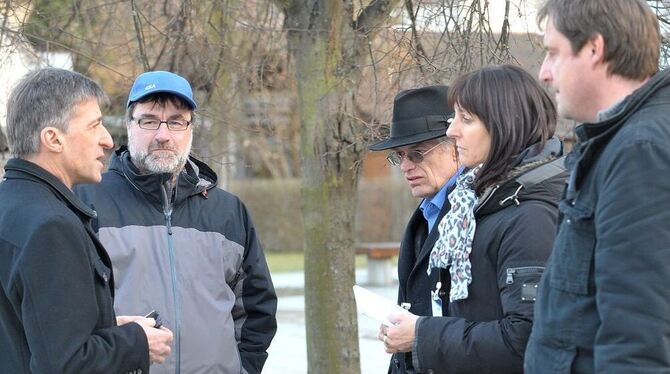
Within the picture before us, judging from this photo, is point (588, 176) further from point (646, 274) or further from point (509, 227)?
point (509, 227)

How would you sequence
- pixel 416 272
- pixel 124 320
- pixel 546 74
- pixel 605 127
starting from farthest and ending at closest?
pixel 416 272, pixel 124 320, pixel 546 74, pixel 605 127

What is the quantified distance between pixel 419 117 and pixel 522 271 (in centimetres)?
96

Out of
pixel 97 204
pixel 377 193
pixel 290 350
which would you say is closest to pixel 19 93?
pixel 97 204

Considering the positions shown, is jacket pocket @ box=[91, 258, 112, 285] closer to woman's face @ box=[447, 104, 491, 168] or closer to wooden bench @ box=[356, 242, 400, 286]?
woman's face @ box=[447, 104, 491, 168]

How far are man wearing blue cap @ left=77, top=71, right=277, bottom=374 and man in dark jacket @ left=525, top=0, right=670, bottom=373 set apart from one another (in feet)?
5.34

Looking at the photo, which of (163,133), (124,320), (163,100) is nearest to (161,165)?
(163,133)

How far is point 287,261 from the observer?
74.7ft

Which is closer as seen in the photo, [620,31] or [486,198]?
[620,31]

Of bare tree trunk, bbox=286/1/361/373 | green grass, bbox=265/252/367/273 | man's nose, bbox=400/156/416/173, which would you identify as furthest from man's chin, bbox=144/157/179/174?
green grass, bbox=265/252/367/273

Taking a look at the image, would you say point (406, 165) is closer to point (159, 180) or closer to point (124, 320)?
point (159, 180)

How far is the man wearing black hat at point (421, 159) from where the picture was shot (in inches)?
133

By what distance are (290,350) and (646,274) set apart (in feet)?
28.1

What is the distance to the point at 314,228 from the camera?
5258mm

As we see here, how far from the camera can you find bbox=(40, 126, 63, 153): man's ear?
286 cm
